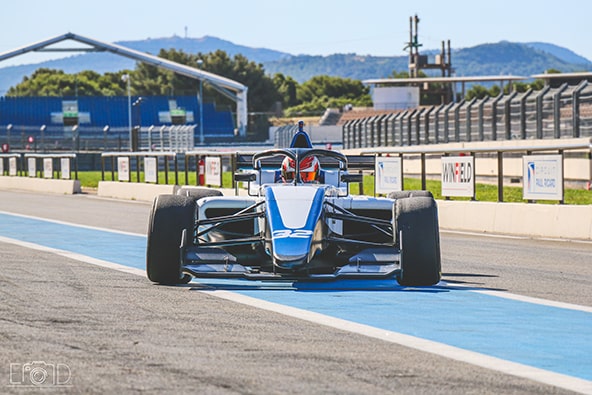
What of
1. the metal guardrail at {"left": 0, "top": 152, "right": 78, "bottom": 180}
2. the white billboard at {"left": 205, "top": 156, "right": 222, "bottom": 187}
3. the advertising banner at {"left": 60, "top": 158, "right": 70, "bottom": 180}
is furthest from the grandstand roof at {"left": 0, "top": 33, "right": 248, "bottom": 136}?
the white billboard at {"left": 205, "top": 156, "right": 222, "bottom": 187}

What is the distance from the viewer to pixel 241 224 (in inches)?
497

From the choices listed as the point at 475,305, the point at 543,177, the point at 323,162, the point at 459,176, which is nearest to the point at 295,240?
the point at 475,305

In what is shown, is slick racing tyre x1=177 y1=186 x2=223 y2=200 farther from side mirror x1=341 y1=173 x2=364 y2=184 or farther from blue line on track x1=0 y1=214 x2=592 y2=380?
side mirror x1=341 y1=173 x2=364 y2=184

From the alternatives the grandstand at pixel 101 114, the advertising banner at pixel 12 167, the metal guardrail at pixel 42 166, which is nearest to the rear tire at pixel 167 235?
the metal guardrail at pixel 42 166

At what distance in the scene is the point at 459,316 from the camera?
9.80 metres

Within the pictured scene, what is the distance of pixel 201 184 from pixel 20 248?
50.7 feet

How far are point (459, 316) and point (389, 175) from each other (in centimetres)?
1507

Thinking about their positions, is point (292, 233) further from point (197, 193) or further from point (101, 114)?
point (101, 114)

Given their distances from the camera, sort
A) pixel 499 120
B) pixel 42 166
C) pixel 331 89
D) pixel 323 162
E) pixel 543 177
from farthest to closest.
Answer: pixel 331 89 → pixel 42 166 → pixel 499 120 → pixel 543 177 → pixel 323 162

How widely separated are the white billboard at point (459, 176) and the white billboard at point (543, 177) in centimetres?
174

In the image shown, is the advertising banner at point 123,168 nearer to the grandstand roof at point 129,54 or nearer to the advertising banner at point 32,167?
the advertising banner at point 32,167

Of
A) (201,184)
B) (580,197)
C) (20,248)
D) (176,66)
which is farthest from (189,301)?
(176,66)

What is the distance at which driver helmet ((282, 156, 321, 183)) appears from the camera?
520 inches

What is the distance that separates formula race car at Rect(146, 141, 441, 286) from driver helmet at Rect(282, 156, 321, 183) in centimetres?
83
